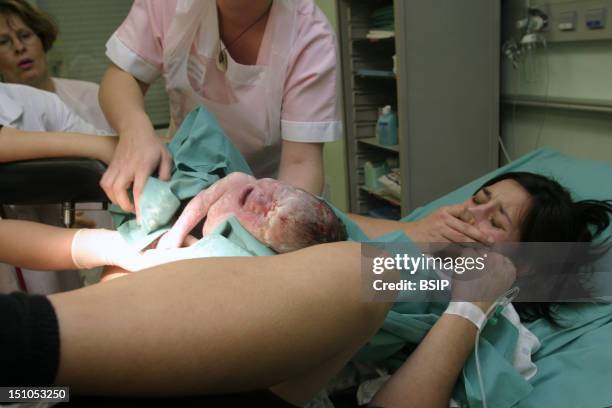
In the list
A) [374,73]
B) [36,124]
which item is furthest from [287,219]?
[374,73]

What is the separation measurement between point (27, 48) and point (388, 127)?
5.94 ft

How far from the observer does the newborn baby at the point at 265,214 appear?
3.32 ft

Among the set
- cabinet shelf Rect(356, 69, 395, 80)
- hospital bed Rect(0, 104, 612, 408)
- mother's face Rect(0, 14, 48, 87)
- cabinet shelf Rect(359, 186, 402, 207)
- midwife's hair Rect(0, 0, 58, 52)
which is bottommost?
cabinet shelf Rect(359, 186, 402, 207)

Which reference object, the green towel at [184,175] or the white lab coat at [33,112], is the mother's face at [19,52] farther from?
the green towel at [184,175]

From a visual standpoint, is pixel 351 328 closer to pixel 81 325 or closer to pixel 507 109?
pixel 81 325

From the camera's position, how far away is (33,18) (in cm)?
250

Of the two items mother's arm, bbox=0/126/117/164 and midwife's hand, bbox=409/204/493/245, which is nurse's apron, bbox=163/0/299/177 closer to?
mother's arm, bbox=0/126/117/164

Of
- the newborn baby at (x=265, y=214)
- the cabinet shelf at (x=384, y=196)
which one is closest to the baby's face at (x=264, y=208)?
the newborn baby at (x=265, y=214)

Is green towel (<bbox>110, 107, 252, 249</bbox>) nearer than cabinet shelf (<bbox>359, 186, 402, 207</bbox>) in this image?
Yes

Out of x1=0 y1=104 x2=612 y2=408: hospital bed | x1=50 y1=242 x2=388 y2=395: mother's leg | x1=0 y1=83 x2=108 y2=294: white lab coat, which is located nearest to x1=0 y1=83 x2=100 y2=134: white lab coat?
x1=0 y1=83 x2=108 y2=294: white lab coat

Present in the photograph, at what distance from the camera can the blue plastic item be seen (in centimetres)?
266

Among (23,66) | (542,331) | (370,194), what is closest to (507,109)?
(370,194)

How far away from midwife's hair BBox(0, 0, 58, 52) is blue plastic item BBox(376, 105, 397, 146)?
1719mm

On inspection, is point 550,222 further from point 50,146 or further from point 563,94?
point 50,146
